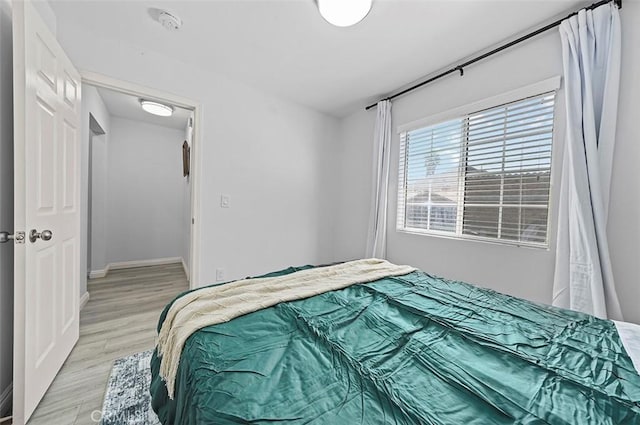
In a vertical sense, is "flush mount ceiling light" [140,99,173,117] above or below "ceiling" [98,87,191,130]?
below

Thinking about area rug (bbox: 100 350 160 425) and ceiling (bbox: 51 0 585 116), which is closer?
area rug (bbox: 100 350 160 425)

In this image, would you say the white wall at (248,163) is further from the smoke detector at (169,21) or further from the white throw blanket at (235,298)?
the white throw blanket at (235,298)

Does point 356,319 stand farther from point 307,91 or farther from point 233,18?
point 307,91

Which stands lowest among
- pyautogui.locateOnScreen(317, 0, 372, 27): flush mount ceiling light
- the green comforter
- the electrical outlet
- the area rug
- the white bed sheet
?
the area rug

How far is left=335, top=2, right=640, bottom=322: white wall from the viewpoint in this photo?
5.01 ft

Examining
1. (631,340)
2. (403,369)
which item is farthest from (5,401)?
(631,340)

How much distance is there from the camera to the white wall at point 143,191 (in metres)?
4.15

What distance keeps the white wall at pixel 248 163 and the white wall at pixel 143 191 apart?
100 inches

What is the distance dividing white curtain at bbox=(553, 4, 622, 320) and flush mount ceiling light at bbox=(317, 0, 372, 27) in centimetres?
136

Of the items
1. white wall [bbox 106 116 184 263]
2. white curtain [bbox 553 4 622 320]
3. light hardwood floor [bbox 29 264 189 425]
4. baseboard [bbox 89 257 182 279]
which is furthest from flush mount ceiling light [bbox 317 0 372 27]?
baseboard [bbox 89 257 182 279]

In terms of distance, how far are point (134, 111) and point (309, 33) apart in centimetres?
337

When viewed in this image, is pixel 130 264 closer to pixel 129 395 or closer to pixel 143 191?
pixel 143 191

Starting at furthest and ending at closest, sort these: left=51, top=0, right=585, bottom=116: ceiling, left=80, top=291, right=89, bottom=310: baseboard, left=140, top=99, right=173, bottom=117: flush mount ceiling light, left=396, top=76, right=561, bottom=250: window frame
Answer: left=140, top=99, right=173, bottom=117: flush mount ceiling light < left=80, top=291, right=89, bottom=310: baseboard < left=396, top=76, right=561, bottom=250: window frame < left=51, top=0, right=585, bottom=116: ceiling

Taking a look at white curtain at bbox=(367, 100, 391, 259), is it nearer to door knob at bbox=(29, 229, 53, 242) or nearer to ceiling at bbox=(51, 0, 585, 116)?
ceiling at bbox=(51, 0, 585, 116)
